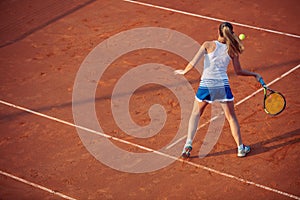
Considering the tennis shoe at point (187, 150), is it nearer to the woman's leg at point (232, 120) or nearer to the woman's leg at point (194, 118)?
the woman's leg at point (194, 118)

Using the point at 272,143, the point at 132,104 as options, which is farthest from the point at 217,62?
the point at 132,104

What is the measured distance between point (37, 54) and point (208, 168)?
5042mm

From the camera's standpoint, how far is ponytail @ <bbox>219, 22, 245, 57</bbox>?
8.34 m

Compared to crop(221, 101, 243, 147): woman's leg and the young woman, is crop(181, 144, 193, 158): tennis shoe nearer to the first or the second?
the young woman

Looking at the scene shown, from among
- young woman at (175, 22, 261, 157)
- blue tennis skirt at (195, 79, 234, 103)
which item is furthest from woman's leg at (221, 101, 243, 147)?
blue tennis skirt at (195, 79, 234, 103)

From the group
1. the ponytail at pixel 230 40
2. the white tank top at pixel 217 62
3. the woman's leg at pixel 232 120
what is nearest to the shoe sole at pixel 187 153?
the woman's leg at pixel 232 120

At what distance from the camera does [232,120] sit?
29.2 ft

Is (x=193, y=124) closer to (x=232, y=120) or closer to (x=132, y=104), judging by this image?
(x=232, y=120)

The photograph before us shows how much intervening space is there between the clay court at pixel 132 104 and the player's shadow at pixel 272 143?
15 mm

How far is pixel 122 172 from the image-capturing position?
353 inches

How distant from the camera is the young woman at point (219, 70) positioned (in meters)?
8.39

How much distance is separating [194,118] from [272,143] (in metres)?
1.43

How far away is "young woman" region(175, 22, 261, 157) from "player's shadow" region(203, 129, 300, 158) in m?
0.44

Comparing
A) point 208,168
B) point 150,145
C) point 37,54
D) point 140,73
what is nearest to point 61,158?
point 150,145
